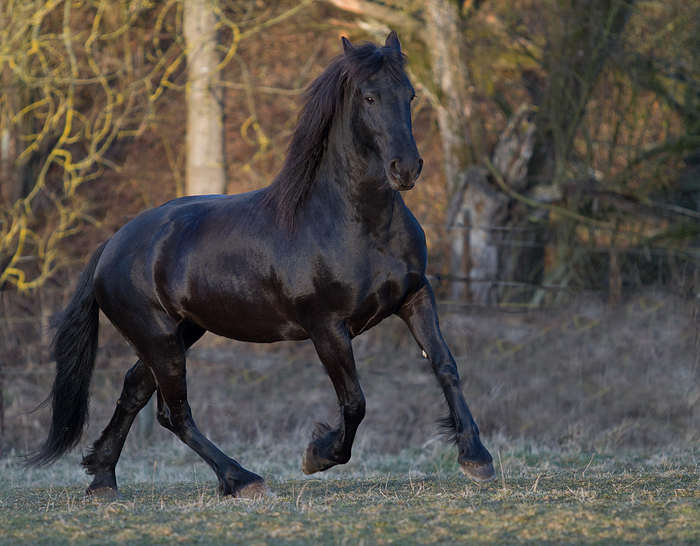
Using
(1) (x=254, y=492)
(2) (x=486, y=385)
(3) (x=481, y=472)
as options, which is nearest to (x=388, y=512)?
(3) (x=481, y=472)

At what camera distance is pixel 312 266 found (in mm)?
3977

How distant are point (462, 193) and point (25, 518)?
821 cm

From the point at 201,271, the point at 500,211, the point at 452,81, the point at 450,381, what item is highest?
the point at 452,81

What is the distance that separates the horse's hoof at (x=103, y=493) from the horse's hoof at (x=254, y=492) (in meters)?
0.93

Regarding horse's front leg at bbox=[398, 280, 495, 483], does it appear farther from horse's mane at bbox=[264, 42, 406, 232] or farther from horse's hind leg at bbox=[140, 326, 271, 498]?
horse's hind leg at bbox=[140, 326, 271, 498]

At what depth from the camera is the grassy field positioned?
2.97 metres

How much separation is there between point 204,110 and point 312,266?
7745 mm

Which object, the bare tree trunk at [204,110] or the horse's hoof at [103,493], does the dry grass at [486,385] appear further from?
the horse's hoof at [103,493]

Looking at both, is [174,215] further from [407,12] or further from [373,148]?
[407,12]

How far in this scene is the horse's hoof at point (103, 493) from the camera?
464 centimetres

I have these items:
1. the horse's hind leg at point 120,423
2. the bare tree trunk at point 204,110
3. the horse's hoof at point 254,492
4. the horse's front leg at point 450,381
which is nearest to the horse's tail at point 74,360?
the horse's hind leg at point 120,423

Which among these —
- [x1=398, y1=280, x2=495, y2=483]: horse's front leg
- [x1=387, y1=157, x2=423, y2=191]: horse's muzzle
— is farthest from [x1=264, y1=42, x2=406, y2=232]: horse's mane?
[x1=398, y1=280, x2=495, y2=483]: horse's front leg

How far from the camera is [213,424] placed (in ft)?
27.2

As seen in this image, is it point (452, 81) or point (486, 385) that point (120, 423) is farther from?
point (452, 81)
